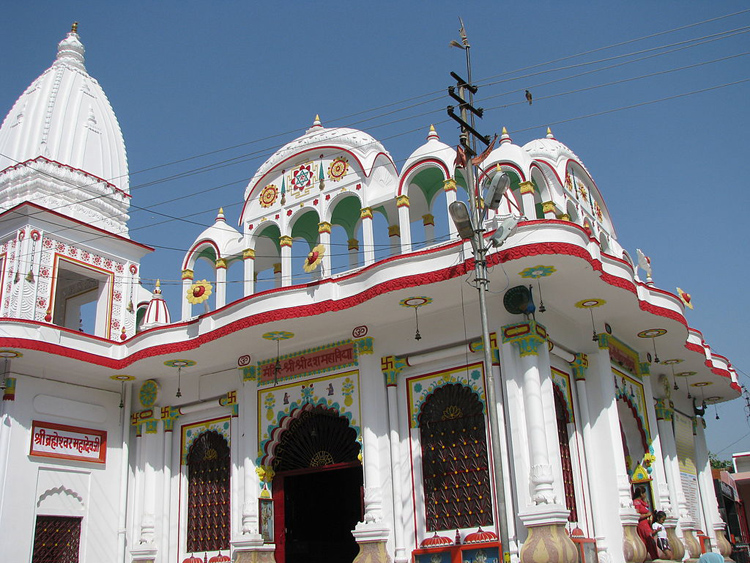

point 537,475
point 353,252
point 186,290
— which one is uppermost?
point 353,252

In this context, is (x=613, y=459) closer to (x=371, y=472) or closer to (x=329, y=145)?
(x=371, y=472)

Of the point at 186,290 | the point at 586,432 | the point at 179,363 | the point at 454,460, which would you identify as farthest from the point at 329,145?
Answer: the point at 586,432

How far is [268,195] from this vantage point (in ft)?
53.9

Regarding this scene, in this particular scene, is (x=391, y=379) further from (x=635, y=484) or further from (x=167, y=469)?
A: (x=167, y=469)

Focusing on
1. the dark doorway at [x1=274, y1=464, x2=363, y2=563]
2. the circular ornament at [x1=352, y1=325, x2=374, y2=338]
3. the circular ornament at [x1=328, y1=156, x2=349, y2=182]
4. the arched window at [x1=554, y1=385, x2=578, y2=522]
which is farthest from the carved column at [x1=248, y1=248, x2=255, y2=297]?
the arched window at [x1=554, y1=385, x2=578, y2=522]

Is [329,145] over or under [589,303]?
over

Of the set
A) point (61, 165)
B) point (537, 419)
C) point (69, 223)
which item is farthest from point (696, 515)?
point (61, 165)

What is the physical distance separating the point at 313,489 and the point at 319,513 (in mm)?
547

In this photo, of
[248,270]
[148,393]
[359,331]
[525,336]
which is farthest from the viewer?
[148,393]

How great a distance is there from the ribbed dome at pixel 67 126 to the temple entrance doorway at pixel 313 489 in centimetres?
927

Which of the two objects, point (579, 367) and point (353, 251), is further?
point (353, 251)

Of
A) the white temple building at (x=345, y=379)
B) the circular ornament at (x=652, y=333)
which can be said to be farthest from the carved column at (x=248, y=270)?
the circular ornament at (x=652, y=333)

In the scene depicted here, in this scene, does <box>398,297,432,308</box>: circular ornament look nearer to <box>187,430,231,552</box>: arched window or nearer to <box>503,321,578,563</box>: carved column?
<box>503,321,578,563</box>: carved column

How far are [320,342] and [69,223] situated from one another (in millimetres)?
7282
